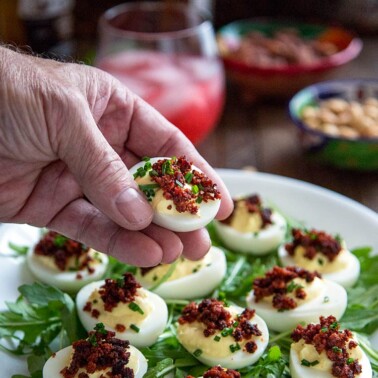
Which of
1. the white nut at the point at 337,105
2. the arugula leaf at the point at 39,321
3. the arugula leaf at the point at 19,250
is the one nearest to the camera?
the arugula leaf at the point at 39,321

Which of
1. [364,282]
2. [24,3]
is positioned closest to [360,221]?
[364,282]

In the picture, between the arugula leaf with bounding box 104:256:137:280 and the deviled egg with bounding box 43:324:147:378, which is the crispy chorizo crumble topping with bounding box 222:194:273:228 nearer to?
the arugula leaf with bounding box 104:256:137:280

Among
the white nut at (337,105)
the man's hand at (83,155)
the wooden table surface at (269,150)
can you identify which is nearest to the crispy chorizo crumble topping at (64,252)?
the man's hand at (83,155)

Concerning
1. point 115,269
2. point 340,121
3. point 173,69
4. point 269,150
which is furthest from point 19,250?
A: point 340,121

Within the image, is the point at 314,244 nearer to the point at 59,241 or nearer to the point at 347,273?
the point at 347,273

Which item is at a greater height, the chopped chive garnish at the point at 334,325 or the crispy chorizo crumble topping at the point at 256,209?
the chopped chive garnish at the point at 334,325

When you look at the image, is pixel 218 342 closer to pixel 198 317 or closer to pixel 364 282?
pixel 198 317

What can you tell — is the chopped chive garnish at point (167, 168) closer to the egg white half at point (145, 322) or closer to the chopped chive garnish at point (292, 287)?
the egg white half at point (145, 322)
